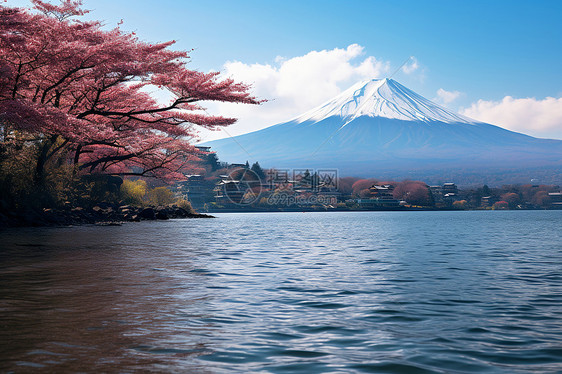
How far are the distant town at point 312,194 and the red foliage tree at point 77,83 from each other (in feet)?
192

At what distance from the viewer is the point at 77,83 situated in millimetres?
27000

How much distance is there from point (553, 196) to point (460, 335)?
189709mm

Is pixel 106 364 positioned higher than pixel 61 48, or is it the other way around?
pixel 61 48

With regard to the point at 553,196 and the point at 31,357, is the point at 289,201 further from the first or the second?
the point at 31,357

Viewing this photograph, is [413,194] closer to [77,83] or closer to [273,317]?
[77,83]

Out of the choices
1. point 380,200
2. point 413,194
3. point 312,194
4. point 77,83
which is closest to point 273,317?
point 77,83

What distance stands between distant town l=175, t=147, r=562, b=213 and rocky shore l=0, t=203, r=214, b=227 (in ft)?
179

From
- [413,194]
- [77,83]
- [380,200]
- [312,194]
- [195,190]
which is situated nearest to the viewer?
[77,83]

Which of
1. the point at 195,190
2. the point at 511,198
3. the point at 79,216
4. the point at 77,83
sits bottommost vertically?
the point at 79,216

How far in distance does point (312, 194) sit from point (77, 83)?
357ft

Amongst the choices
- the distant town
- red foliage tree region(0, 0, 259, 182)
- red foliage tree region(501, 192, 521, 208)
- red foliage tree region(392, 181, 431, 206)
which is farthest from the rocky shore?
red foliage tree region(501, 192, 521, 208)

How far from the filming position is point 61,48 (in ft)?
73.3

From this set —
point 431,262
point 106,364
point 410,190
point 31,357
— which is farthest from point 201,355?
point 410,190

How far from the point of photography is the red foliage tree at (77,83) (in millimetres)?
21594
